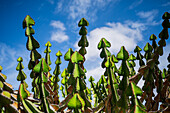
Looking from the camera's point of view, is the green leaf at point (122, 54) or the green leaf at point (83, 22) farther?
the green leaf at point (83, 22)

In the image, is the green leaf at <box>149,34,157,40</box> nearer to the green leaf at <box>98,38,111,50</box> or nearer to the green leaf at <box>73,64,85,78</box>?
the green leaf at <box>98,38,111,50</box>

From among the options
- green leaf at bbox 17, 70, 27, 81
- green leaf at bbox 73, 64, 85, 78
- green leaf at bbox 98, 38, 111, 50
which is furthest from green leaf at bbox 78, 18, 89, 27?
green leaf at bbox 17, 70, 27, 81

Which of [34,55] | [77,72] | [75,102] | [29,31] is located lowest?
[75,102]

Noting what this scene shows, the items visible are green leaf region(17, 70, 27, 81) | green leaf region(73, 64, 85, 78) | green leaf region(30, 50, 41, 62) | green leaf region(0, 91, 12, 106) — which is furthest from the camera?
green leaf region(17, 70, 27, 81)

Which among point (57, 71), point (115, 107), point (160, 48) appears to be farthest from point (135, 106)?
point (57, 71)

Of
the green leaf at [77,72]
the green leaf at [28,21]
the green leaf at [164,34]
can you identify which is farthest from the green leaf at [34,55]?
the green leaf at [164,34]

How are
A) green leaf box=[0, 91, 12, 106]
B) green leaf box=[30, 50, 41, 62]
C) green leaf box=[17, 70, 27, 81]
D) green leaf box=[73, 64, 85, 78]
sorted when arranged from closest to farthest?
green leaf box=[0, 91, 12, 106] → green leaf box=[73, 64, 85, 78] → green leaf box=[30, 50, 41, 62] → green leaf box=[17, 70, 27, 81]

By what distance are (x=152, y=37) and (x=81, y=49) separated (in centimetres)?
36

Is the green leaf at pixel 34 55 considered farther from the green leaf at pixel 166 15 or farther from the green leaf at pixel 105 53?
the green leaf at pixel 166 15

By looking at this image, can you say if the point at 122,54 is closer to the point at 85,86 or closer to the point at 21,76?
the point at 85,86

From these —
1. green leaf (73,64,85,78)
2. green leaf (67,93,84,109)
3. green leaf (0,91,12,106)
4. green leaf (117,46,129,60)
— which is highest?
green leaf (117,46,129,60)

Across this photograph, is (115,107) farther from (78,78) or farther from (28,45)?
(28,45)

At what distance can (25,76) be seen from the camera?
0.88m

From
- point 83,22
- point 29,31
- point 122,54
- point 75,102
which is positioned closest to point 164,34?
point 122,54
